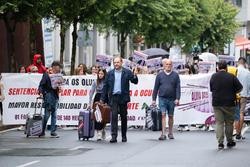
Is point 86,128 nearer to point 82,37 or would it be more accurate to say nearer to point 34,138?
point 34,138

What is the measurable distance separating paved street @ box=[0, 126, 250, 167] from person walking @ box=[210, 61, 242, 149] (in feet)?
1.45

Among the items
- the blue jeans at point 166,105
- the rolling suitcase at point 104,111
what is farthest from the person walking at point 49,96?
the blue jeans at point 166,105

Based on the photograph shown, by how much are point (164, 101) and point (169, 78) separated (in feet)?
1.74

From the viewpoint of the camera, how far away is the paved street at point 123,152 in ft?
47.9

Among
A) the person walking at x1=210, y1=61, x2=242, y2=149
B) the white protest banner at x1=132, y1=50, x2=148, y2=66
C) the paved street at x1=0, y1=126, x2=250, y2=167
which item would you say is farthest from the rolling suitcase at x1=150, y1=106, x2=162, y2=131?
the white protest banner at x1=132, y1=50, x2=148, y2=66

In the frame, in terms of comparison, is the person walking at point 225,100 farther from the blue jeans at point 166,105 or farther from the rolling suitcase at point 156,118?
the rolling suitcase at point 156,118

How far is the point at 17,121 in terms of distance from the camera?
23469 mm

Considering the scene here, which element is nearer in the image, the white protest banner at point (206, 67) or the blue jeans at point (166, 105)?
the blue jeans at point (166, 105)

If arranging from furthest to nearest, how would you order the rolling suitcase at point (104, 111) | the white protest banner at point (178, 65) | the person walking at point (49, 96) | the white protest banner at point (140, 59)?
the white protest banner at point (178, 65) → the white protest banner at point (140, 59) → the person walking at point (49, 96) → the rolling suitcase at point (104, 111)

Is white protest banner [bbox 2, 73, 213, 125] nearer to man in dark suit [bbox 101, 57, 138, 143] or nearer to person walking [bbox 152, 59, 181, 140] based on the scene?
person walking [bbox 152, 59, 181, 140]

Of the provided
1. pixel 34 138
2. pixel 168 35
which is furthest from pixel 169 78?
pixel 168 35

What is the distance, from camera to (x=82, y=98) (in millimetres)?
23547

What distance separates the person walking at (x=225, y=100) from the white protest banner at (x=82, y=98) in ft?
18.7

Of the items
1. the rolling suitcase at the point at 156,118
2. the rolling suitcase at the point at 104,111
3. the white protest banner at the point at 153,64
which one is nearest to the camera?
the rolling suitcase at the point at 104,111
